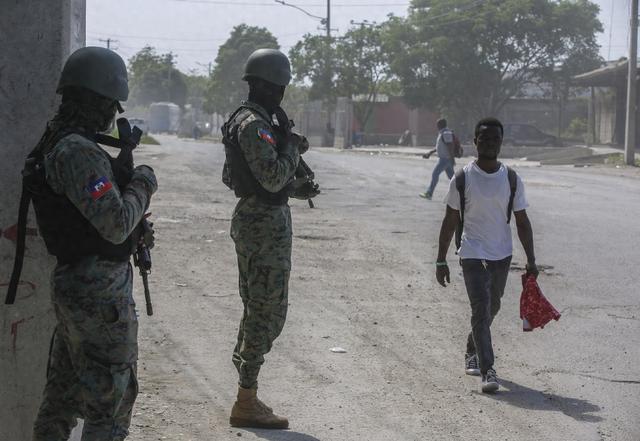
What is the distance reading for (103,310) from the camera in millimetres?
3365

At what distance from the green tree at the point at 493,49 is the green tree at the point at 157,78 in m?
70.6

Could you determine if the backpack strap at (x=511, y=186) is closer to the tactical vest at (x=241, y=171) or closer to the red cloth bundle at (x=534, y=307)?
the red cloth bundle at (x=534, y=307)

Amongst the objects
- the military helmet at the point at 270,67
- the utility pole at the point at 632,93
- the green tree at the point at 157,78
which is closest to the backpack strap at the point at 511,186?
the military helmet at the point at 270,67

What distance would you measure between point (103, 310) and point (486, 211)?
10.4 feet

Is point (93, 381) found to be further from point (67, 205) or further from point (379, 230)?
Result: point (379, 230)

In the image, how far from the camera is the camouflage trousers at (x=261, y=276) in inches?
197

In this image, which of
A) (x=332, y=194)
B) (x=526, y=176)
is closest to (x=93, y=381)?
(x=332, y=194)

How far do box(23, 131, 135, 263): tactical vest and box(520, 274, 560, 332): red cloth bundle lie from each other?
3365mm

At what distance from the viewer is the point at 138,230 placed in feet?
11.6

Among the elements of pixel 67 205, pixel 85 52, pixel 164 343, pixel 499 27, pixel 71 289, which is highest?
pixel 499 27

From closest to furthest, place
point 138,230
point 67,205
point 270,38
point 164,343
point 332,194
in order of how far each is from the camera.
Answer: point 67,205 → point 138,230 → point 164,343 → point 332,194 → point 270,38

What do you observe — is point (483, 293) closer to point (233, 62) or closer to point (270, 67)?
point (270, 67)

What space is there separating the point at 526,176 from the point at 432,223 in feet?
42.7

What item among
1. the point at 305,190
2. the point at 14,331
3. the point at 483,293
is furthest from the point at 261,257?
the point at 483,293
